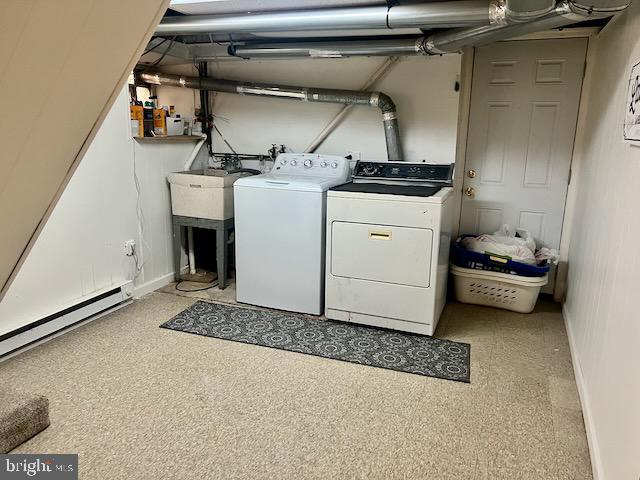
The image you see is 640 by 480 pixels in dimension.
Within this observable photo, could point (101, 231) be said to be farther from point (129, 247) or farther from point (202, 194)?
point (202, 194)

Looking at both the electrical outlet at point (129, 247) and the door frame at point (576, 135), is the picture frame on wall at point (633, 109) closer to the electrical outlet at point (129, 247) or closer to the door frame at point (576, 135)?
the door frame at point (576, 135)

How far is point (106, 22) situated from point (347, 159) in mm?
2812

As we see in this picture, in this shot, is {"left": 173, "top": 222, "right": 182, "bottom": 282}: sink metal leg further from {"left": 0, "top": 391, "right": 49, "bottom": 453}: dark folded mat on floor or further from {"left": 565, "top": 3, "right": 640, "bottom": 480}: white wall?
{"left": 565, "top": 3, "right": 640, "bottom": 480}: white wall

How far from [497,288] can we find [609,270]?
1.45 metres

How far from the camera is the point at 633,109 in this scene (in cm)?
189

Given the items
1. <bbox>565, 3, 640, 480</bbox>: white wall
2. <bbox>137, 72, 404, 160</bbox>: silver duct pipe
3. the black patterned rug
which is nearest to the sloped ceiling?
<bbox>565, 3, 640, 480</bbox>: white wall

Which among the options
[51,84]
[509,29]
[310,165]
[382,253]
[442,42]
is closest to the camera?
[51,84]

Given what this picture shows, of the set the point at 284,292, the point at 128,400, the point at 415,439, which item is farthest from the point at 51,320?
the point at 415,439

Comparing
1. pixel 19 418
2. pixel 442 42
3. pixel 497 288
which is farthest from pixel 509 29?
pixel 19 418

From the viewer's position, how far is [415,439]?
79.7 inches

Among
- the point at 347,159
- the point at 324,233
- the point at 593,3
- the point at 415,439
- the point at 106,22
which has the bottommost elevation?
the point at 415,439

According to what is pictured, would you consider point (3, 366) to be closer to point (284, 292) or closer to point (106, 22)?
point (284, 292)

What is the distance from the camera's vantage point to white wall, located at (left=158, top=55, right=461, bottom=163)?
3.51 meters

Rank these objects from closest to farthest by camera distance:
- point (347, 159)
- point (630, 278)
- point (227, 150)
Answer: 1. point (630, 278)
2. point (347, 159)
3. point (227, 150)
